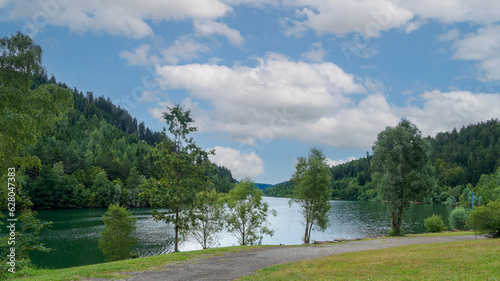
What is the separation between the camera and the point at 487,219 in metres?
29.1

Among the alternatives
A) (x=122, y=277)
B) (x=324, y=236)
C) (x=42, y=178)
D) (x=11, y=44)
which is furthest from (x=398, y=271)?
(x=42, y=178)

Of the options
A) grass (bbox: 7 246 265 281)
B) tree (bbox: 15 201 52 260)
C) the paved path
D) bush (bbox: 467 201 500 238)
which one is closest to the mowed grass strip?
the paved path

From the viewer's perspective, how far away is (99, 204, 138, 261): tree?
43.4 metres

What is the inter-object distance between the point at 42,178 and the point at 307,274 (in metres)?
128

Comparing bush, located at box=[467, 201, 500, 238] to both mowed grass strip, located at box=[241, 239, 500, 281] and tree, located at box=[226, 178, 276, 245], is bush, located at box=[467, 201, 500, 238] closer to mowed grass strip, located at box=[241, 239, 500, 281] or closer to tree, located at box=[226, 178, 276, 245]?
mowed grass strip, located at box=[241, 239, 500, 281]

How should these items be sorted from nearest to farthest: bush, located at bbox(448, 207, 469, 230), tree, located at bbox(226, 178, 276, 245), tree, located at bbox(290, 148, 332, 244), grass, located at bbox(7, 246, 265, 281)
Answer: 1. grass, located at bbox(7, 246, 265, 281)
2. tree, located at bbox(290, 148, 332, 244)
3. tree, located at bbox(226, 178, 276, 245)
4. bush, located at bbox(448, 207, 469, 230)

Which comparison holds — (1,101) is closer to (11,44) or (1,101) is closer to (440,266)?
(11,44)

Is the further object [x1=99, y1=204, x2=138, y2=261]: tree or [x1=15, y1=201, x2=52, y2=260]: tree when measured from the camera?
[x1=99, y1=204, x2=138, y2=261]: tree

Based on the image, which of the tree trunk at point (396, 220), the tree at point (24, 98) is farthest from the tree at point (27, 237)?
the tree trunk at point (396, 220)

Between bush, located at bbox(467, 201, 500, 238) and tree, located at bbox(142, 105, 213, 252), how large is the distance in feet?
87.2

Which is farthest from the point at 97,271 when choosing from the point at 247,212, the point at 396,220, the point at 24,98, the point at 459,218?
the point at 459,218

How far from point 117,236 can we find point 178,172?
2067 centimetres

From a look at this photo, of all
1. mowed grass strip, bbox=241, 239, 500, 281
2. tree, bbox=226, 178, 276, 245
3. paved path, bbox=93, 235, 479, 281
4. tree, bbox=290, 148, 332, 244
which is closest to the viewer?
mowed grass strip, bbox=241, 239, 500, 281

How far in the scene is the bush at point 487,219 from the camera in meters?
28.5
